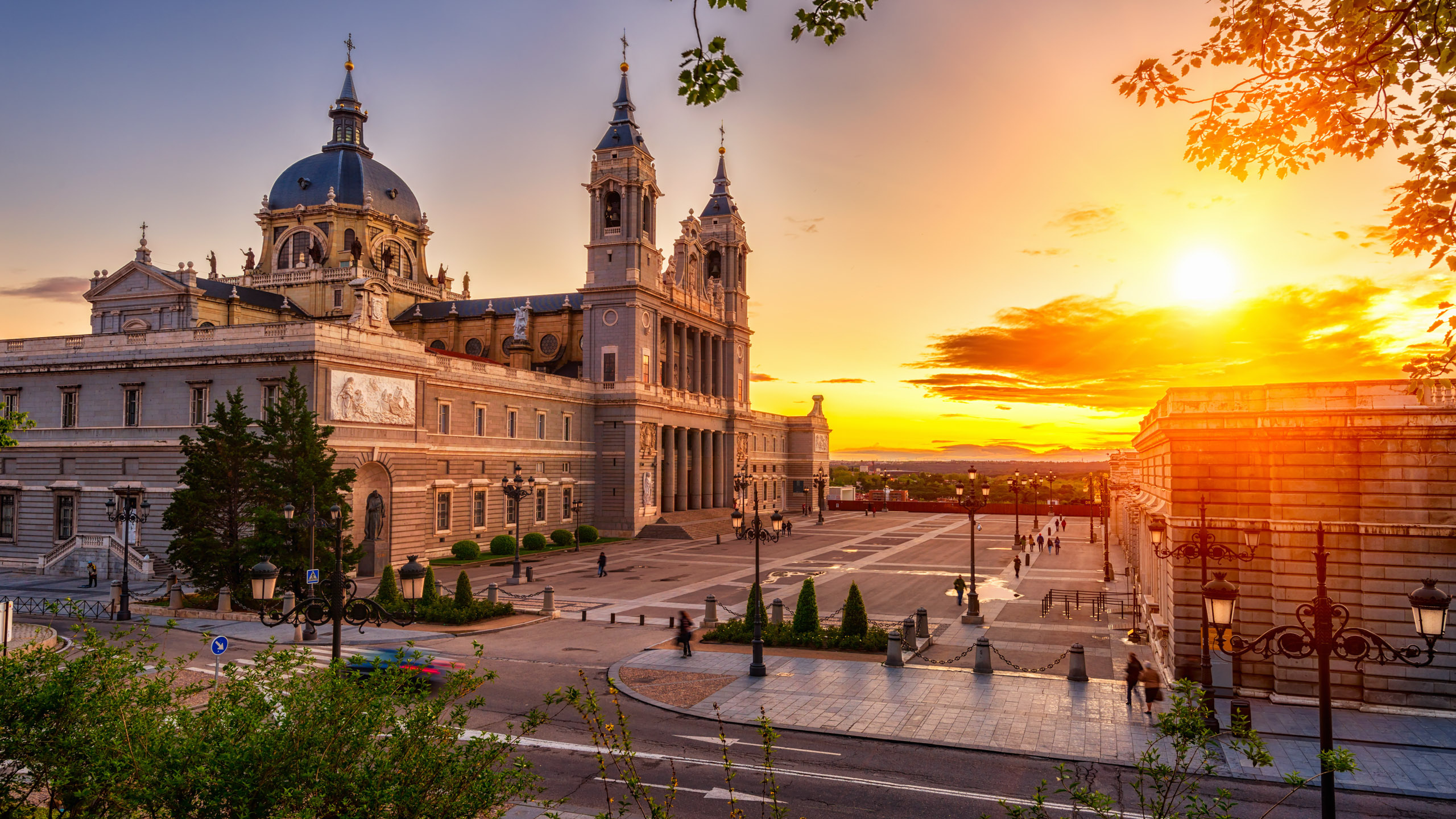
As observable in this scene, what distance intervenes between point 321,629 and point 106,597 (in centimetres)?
1135

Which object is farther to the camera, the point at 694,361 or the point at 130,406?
the point at 694,361

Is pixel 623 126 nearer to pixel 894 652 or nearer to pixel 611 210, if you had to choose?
pixel 611 210

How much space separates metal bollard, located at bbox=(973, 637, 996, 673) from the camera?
23688 mm

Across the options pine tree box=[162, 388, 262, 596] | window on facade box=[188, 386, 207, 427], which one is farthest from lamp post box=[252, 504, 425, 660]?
window on facade box=[188, 386, 207, 427]

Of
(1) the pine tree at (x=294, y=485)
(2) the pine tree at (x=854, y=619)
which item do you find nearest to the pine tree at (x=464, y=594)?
(1) the pine tree at (x=294, y=485)

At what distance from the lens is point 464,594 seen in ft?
105

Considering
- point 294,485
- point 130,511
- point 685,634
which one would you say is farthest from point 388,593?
point 130,511

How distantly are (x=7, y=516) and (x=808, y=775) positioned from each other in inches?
1897

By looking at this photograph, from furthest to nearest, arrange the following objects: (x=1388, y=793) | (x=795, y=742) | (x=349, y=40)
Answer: (x=349, y=40) < (x=795, y=742) < (x=1388, y=793)

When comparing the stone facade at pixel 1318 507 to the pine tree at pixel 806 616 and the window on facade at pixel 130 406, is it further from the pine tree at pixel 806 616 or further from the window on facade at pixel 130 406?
the window on facade at pixel 130 406

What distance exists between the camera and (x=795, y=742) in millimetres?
17984

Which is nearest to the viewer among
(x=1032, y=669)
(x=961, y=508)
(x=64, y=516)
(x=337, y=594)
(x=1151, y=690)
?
(x=337, y=594)

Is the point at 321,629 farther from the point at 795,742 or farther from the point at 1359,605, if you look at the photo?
the point at 1359,605

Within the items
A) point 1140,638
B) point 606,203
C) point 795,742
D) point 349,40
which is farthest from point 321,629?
point 349,40
